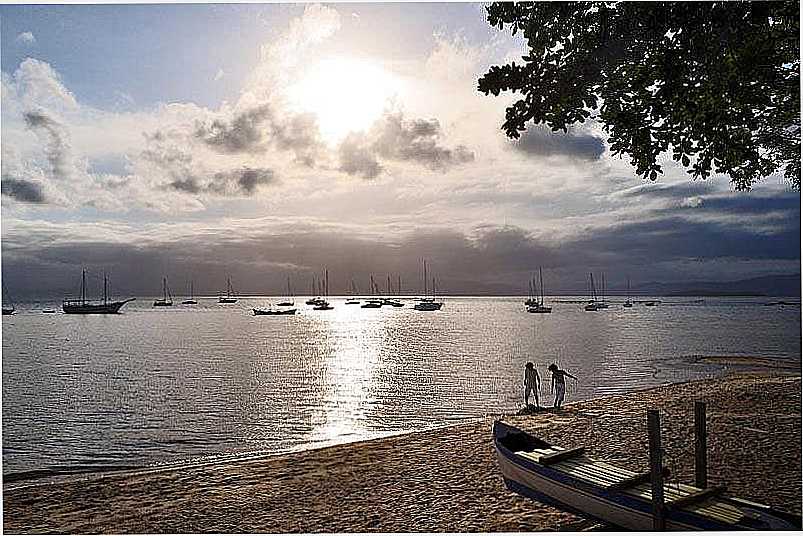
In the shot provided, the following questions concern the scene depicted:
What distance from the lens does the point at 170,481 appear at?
491 cm

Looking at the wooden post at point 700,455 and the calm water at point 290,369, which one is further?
the calm water at point 290,369

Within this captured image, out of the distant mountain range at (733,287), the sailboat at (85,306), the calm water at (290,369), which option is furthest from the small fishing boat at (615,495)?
the sailboat at (85,306)

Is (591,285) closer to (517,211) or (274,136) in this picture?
(517,211)

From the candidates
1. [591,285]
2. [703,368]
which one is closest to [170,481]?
[591,285]

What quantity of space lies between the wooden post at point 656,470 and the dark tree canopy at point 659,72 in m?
1.12

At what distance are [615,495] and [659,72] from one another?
5.92 ft

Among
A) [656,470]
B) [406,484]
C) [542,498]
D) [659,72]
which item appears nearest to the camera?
[656,470]

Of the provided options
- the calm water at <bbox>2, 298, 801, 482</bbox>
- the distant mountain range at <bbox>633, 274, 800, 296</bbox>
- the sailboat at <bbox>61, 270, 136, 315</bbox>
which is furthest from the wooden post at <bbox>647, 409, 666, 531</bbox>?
the sailboat at <bbox>61, 270, 136, 315</bbox>

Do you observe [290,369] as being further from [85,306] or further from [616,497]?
[616,497]

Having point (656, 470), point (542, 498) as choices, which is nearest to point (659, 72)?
point (656, 470)

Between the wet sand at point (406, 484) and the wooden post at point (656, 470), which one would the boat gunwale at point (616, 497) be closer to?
the wooden post at point (656, 470)

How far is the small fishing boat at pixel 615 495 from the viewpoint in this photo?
10.1 feet

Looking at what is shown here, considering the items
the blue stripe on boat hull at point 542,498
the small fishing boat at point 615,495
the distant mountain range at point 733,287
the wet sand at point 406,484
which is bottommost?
the wet sand at point 406,484

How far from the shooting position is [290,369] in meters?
12.4
